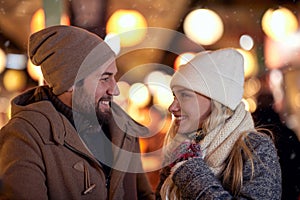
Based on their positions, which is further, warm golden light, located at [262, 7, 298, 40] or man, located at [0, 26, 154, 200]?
warm golden light, located at [262, 7, 298, 40]

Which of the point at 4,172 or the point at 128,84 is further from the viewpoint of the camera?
the point at 128,84

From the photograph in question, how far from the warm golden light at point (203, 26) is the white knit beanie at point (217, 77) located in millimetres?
1707

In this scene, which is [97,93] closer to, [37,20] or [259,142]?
[259,142]

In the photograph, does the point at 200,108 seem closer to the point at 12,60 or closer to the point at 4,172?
the point at 4,172

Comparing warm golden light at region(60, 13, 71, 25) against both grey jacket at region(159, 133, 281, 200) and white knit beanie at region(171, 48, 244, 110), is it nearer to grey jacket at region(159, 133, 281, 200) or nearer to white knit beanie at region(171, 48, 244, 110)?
white knit beanie at region(171, 48, 244, 110)

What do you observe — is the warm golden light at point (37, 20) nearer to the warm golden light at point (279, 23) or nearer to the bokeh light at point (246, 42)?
the warm golden light at point (279, 23)

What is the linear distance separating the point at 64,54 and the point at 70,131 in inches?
9.8

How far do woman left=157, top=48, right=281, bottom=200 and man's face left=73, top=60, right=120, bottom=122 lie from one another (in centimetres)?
23

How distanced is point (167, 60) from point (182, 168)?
2.04 metres

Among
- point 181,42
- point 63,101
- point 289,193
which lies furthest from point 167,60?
point 63,101

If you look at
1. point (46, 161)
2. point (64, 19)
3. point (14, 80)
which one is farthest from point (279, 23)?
point (46, 161)

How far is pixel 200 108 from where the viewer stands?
61.8 inches

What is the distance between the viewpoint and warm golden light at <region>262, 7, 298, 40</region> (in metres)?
3.31

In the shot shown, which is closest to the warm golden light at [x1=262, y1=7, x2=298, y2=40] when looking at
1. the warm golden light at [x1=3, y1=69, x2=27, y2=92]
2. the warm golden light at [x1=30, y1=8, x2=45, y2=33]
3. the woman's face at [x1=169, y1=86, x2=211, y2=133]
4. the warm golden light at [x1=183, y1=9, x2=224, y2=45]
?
the warm golden light at [x1=183, y1=9, x2=224, y2=45]
